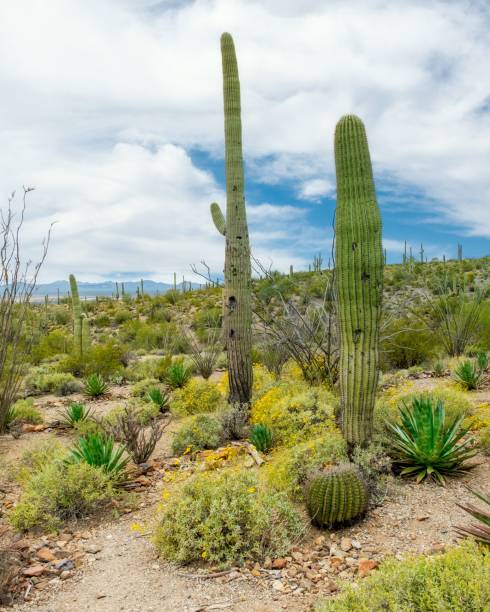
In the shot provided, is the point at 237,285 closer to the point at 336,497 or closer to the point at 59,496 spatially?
the point at 59,496

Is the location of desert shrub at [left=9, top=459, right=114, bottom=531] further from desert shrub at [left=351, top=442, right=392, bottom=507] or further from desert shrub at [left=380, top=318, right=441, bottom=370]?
desert shrub at [left=380, top=318, right=441, bottom=370]

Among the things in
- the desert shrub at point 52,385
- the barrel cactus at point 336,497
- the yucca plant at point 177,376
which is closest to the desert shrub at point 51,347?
the desert shrub at point 52,385

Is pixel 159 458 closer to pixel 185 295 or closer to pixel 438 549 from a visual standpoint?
pixel 438 549

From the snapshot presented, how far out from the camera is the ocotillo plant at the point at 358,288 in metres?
5.73

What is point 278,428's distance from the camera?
23.2 ft

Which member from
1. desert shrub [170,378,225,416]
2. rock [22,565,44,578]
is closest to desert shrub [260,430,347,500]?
rock [22,565,44,578]

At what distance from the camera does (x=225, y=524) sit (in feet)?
14.7

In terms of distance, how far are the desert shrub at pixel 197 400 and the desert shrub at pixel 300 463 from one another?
12.1 ft

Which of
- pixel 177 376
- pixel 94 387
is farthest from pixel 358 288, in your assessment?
pixel 94 387

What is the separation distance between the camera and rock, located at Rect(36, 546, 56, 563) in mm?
4648

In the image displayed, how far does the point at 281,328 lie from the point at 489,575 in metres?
6.86

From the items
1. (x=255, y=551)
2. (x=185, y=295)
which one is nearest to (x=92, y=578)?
(x=255, y=551)

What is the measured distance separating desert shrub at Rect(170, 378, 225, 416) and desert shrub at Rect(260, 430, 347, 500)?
12.1ft

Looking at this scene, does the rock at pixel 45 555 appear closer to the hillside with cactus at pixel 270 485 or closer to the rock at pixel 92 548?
the hillside with cactus at pixel 270 485
